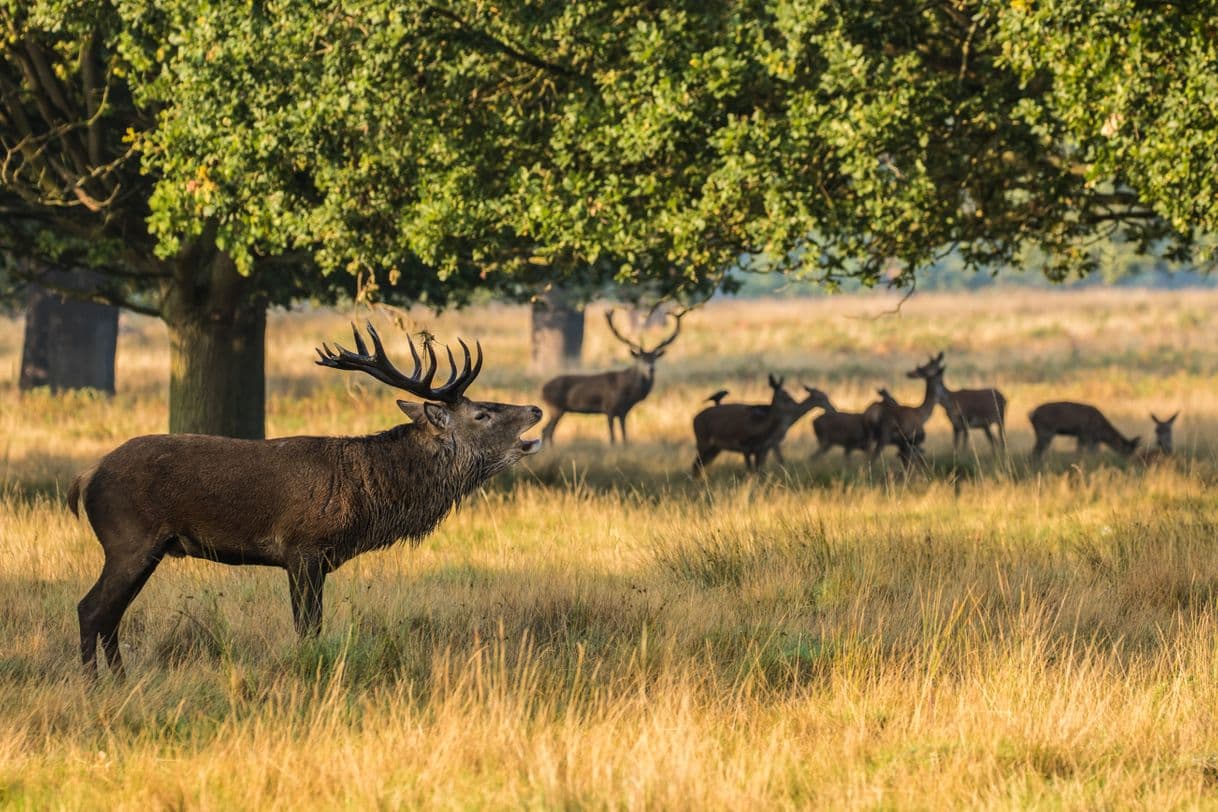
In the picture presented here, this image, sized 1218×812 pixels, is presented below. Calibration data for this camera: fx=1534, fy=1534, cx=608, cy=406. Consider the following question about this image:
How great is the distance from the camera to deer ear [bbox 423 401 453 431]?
845 cm

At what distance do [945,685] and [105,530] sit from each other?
13.5ft

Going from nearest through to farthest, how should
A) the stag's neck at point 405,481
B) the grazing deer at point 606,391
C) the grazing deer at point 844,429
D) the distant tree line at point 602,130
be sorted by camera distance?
the stag's neck at point 405,481 < the distant tree line at point 602,130 < the grazing deer at point 844,429 < the grazing deer at point 606,391

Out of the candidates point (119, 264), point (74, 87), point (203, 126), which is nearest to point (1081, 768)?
point (203, 126)

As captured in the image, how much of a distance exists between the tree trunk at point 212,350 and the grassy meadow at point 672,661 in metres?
1.83

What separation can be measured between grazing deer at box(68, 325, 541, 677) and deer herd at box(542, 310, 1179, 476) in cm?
732

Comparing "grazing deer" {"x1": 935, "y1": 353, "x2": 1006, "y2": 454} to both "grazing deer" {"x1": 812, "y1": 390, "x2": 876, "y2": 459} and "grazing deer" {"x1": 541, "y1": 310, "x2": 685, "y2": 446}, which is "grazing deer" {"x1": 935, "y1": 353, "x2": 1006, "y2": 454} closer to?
"grazing deer" {"x1": 812, "y1": 390, "x2": 876, "y2": 459}

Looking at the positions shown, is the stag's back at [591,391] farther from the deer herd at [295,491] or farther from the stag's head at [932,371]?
the deer herd at [295,491]

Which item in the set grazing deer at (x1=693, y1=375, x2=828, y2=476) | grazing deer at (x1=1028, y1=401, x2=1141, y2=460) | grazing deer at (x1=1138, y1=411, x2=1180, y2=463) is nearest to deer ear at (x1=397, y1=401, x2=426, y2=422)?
grazing deer at (x1=693, y1=375, x2=828, y2=476)

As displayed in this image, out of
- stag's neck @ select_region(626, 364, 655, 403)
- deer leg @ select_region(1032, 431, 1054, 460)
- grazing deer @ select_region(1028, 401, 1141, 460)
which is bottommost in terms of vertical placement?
deer leg @ select_region(1032, 431, 1054, 460)

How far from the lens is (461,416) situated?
8.60 meters

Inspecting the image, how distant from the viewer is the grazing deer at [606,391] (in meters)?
21.9

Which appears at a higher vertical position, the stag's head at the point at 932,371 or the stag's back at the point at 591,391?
the stag's head at the point at 932,371

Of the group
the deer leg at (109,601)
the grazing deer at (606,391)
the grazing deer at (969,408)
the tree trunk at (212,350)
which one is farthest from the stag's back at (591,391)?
the deer leg at (109,601)

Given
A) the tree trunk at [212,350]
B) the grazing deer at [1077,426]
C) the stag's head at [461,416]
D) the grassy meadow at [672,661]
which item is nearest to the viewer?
the grassy meadow at [672,661]
